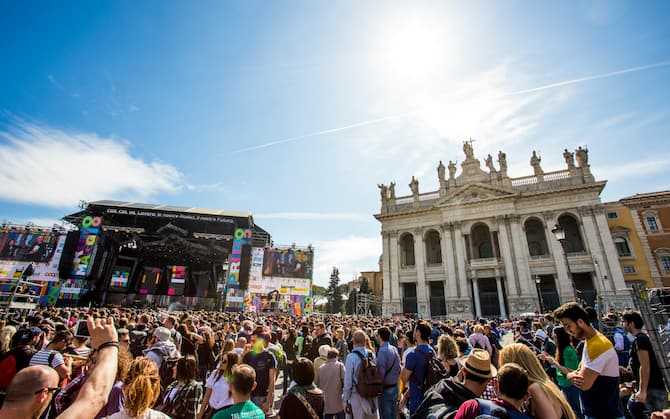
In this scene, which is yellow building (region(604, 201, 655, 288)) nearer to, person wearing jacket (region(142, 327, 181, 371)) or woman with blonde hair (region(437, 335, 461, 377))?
woman with blonde hair (region(437, 335, 461, 377))

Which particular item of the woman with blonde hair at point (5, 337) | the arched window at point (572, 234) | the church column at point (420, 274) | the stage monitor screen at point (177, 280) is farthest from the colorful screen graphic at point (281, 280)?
the woman with blonde hair at point (5, 337)

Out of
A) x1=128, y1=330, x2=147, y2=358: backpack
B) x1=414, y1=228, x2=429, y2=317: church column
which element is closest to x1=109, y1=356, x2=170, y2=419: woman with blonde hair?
x1=128, y1=330, x2=147, y2=358: backpack

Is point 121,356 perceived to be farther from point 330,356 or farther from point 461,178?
point 461,178

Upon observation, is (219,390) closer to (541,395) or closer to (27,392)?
(27,392)

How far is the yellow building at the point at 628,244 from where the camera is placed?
91.8ft

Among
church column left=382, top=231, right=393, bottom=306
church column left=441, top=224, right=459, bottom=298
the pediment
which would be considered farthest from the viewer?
church column left=382, top=231, right=393, bottom=306

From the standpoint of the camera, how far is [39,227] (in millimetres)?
34562

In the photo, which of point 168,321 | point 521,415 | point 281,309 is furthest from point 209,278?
point 521,415

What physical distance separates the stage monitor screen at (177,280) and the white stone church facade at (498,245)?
2497cm

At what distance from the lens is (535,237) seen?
105 feet

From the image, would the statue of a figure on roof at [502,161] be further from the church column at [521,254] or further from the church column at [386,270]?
the church column at [386,270]

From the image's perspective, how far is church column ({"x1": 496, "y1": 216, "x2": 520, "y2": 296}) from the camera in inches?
1106

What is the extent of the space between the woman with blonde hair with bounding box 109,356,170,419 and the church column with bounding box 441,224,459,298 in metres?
31.5

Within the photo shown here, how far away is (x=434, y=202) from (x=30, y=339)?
33674mm
